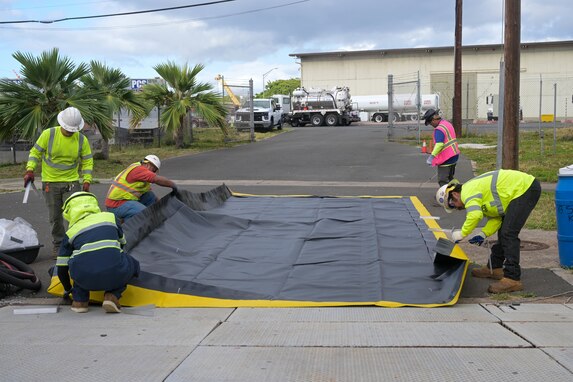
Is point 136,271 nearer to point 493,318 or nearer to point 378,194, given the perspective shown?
point 493,318

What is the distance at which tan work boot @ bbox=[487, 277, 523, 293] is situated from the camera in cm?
668

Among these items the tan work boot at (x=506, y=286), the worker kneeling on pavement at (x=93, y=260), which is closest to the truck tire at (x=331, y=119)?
the tan work boot at (x=506, y=286)

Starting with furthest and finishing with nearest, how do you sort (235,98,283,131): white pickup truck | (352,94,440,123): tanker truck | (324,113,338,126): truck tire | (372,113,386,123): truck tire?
(372,113,386,123): truck tire < (324,113,338,126): truck tire < (352,94,440,123): tanker truck < (235,98,283,131): white pickup truck

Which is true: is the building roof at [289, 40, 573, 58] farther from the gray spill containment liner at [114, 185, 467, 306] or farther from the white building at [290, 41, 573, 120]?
the gray spill containment liner at [114, 185, 467, 306]

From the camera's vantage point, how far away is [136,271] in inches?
251

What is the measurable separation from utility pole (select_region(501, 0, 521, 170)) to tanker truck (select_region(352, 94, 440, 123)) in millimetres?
35417

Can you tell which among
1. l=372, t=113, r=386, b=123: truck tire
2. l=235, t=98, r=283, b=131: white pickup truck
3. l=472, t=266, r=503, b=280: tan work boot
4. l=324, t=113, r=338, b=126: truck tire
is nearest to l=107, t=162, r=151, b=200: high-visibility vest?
l=472, t=266, r=503, b=280: tan work boot

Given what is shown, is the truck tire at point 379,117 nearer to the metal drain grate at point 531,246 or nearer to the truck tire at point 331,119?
the truck tire at point 331,119

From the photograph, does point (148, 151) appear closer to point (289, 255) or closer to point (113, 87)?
point (113, 87)

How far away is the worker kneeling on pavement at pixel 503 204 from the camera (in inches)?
264

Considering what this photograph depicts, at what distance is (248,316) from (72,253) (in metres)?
1.85

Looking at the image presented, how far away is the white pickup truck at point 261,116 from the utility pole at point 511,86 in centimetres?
2586

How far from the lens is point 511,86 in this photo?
10.1m

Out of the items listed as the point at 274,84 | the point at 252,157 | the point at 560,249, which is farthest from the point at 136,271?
the point at 274,84
